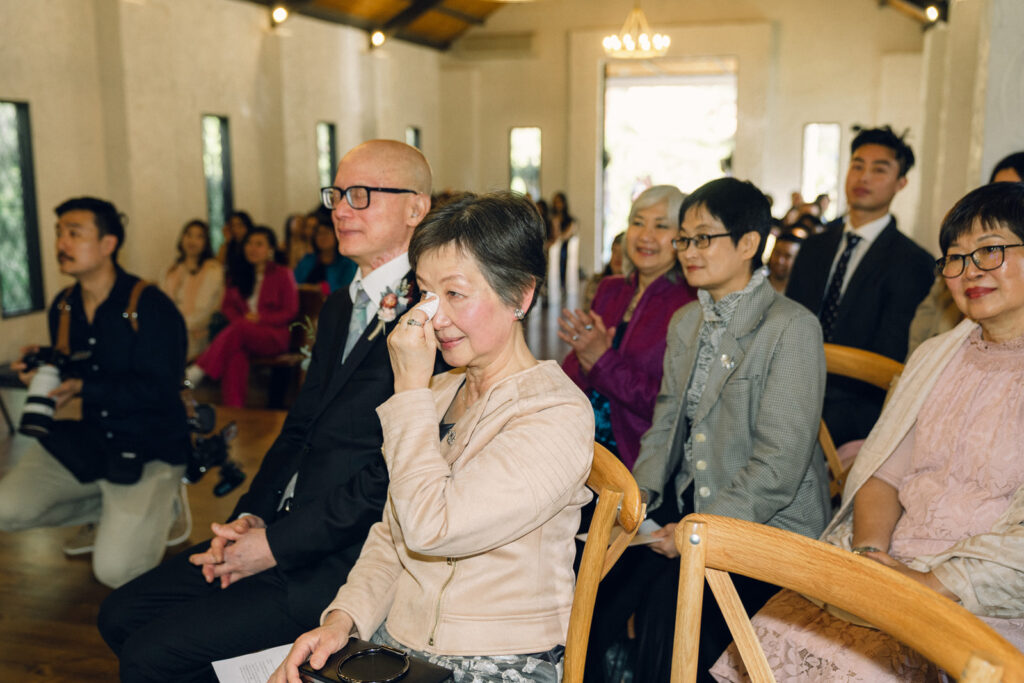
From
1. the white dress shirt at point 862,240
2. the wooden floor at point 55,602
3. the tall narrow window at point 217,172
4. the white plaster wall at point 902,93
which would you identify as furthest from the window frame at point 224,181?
the white plaster wall at point 902,93

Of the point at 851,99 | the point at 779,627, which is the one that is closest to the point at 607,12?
the point at 851,99

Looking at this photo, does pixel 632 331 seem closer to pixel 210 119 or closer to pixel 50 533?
pixel 50 533

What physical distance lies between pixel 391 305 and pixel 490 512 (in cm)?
82

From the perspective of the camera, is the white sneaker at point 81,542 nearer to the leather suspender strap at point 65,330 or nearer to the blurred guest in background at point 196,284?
the leather suspender strap at point 65,330

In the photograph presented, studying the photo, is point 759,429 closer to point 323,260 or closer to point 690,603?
point 690,603

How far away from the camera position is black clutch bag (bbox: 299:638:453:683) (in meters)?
1.42

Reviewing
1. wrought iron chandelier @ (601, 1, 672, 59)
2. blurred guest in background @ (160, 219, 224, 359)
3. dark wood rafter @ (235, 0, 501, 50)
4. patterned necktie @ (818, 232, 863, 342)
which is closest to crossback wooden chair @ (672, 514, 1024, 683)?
patterned necktie @ (818, 232, 863, 342)

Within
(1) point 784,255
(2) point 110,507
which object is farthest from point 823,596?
(1) point 784,255

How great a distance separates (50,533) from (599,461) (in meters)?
3.29

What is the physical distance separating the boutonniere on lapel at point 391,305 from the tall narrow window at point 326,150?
399 inches

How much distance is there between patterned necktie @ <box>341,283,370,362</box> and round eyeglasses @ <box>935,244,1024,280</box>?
4.77 feet

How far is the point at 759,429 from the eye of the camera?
223cm

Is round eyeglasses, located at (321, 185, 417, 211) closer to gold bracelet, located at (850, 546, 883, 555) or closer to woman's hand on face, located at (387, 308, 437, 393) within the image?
woman's hand on face, located at (387, 308, 437, 393)

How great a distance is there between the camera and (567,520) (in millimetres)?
1605
